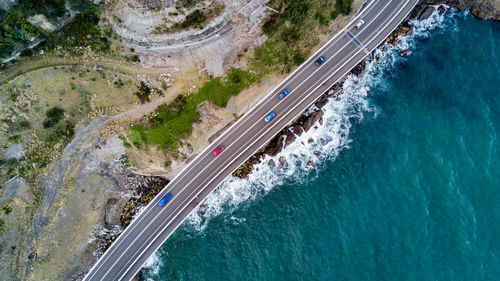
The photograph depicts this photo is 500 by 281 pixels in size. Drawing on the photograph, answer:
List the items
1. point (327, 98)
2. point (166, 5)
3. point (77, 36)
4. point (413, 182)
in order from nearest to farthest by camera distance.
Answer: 1. point (166, 5)
2. point (77, 36)
3. point (413, 182)
4. point (327, 98)

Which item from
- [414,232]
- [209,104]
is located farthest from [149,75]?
[414,232]

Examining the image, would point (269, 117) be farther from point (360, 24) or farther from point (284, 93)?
point (360, 24)

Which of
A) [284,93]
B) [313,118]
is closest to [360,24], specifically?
[284,93]

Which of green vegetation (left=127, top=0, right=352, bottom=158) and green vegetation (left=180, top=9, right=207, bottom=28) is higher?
green vegetation (left=180, top=9, right=207, bottom=28)

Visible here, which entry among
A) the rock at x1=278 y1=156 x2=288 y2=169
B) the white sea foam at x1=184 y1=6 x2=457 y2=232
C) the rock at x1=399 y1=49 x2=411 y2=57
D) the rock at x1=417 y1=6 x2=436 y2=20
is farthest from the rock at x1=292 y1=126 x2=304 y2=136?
the rock at x1=417 y1=6 x2=436 y2=20

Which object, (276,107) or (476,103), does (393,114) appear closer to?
(476,103)

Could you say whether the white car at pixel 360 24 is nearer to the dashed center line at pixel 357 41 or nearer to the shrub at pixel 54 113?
the dashed center line at pixel 357 41

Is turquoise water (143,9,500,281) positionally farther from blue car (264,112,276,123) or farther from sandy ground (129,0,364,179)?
sandy ground (129,0,364,179)
